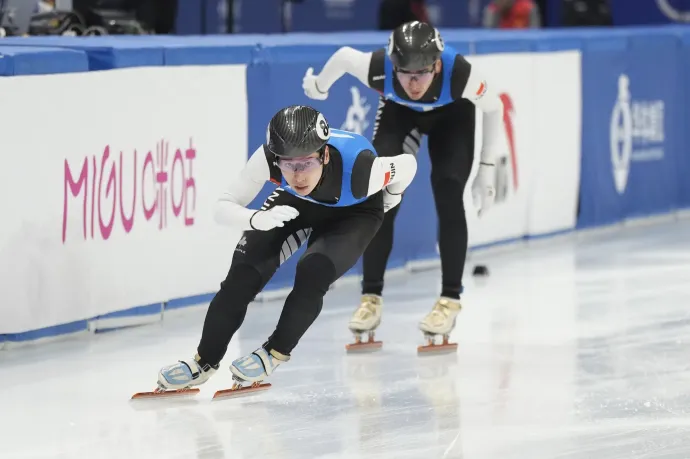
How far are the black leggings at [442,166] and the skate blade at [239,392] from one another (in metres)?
1.15

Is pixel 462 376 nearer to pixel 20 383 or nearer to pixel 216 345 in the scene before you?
pixel 216 345

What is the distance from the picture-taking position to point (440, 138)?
21.8 feet

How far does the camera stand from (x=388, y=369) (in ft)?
20.4

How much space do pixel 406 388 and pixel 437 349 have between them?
77 centimetres

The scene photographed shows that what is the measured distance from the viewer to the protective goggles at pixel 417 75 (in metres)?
6.23

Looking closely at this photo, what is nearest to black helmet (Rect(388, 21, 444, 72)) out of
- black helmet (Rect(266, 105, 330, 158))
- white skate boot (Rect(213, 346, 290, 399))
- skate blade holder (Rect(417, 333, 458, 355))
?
→ black helmet (Rect(266, 105, 330, 158))

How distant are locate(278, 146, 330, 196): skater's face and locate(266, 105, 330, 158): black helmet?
0.06 metres

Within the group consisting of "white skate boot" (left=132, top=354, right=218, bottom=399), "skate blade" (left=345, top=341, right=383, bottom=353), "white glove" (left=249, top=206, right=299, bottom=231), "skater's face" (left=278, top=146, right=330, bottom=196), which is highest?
"skater's face" (left=278, top=146, right=330, bottom=196)

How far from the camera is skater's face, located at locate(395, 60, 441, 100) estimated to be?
6234mm

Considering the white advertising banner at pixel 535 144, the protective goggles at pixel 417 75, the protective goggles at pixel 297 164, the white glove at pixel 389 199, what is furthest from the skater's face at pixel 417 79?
the white advertising banner at pixel 535 144

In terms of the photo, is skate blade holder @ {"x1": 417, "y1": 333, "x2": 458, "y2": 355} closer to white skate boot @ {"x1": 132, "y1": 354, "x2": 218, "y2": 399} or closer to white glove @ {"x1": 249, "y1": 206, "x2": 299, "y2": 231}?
white skate boot @ {"x1": 132, "y1": 354, "x2": 218, "y2": 399}

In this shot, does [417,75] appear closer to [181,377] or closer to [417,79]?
[417,79]

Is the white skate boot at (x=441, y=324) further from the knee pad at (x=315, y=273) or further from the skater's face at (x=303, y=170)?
the skater's face at (x=303, y=170)

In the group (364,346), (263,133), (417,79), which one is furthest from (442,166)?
(263,133)
